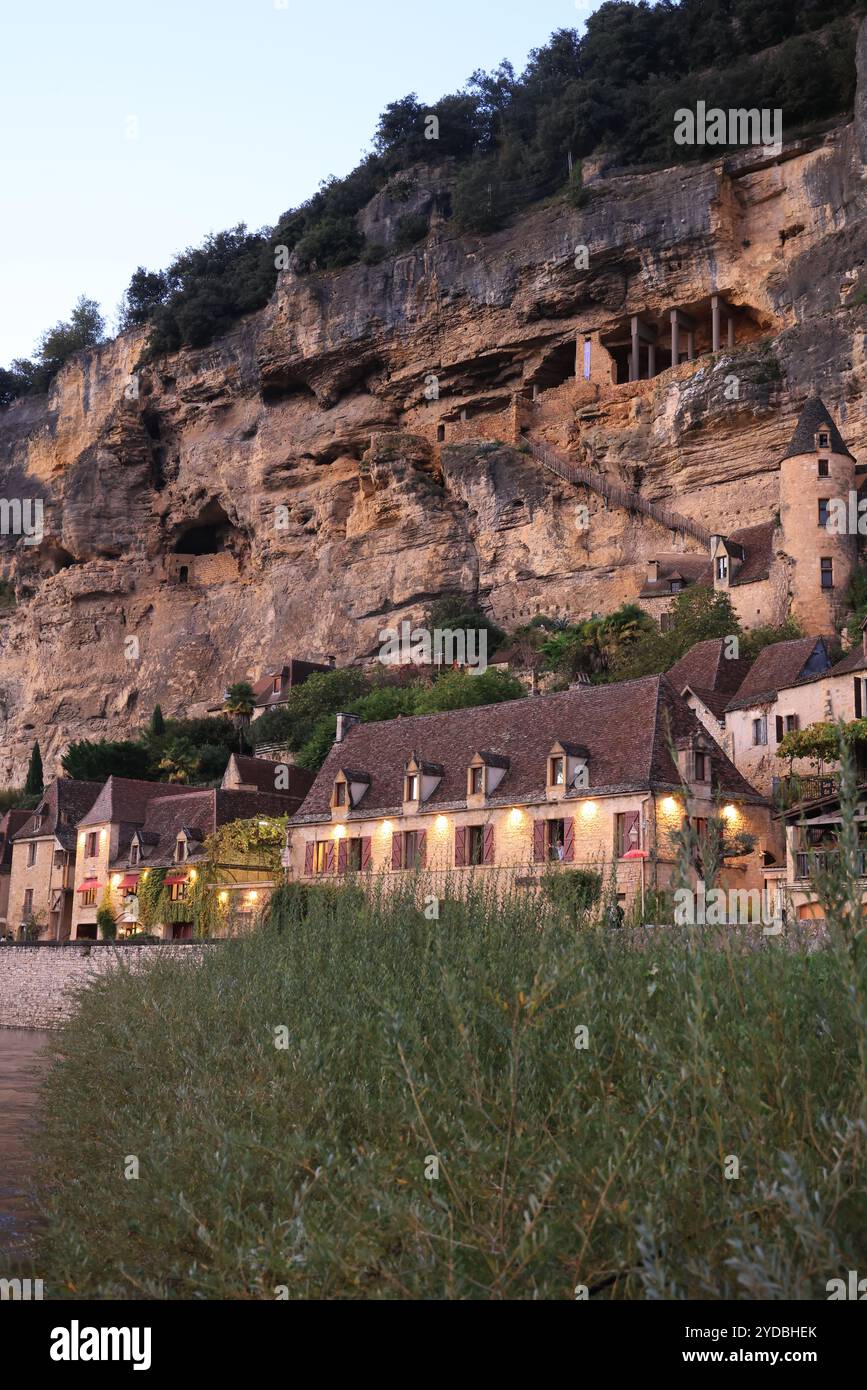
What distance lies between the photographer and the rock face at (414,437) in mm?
54375

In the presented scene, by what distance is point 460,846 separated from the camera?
30406 millimetres

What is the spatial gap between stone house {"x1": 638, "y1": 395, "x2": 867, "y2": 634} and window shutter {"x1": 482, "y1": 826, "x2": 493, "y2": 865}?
63.0 feet

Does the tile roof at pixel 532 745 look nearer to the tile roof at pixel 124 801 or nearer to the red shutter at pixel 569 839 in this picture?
the red shutter at pixel 569 839

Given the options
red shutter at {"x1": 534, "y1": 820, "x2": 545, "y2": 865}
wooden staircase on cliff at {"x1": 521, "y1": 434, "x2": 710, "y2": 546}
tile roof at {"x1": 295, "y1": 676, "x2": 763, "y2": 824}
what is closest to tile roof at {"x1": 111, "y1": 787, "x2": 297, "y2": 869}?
tile roof at {"x1": 295, "y1": 676, "x2": 763, "y2": 824}

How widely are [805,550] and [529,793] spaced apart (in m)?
20.7

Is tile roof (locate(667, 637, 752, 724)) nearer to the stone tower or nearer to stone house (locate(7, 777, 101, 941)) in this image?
the stone tower

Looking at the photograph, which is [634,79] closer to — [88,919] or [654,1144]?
[88,919]

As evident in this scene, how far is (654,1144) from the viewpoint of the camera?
6152mm

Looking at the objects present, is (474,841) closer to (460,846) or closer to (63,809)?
(460,846)

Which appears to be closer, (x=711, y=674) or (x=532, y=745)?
(x=532, y=745)

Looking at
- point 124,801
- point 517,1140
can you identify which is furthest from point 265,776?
point 517,1140

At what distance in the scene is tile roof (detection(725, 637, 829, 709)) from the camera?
3578 cm

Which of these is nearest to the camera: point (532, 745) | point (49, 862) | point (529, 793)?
point (529, 793)

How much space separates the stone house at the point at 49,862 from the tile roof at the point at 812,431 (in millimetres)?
29281
